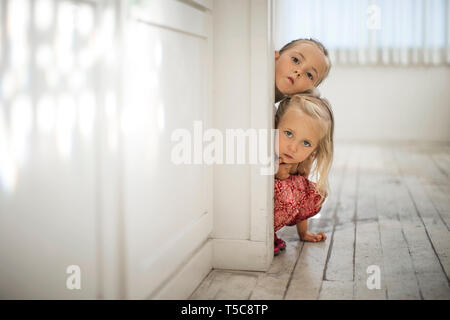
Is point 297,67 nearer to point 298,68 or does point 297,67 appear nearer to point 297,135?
point 298,68

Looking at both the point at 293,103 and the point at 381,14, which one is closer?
the point at 293,103

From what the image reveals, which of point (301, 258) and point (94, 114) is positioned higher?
point (94, 114)

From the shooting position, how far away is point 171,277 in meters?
1.47

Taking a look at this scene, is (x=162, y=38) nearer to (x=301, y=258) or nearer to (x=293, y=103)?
(x=293, y=103)

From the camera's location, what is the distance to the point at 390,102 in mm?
5625

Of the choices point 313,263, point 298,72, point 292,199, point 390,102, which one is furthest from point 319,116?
point 390,102

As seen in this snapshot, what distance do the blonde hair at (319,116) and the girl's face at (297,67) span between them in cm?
4

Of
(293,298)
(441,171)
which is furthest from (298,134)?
(441,171)

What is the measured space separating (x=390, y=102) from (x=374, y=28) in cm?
76

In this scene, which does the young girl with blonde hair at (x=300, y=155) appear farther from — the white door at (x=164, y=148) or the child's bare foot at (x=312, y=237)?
the white door at (x=164, y=148)

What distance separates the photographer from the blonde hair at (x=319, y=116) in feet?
6.26

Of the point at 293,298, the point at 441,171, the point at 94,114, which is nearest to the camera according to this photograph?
the point at 94,114

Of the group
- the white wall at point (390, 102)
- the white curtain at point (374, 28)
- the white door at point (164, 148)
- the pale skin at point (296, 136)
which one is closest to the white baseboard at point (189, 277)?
the white door at point (164, 148)
